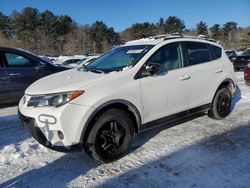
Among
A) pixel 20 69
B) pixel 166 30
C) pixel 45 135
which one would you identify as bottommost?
pixel 45 135

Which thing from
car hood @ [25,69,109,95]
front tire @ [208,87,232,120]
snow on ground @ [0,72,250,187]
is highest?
car hood @ [25,69,109,95]

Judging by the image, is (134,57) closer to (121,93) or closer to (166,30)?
(121,93)

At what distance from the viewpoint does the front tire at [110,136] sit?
3.86m

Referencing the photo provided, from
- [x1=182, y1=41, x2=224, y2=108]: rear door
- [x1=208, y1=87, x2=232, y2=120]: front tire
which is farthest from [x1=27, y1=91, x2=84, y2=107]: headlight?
[x1=208, y1=87, x2=232, y2=120]: front tire

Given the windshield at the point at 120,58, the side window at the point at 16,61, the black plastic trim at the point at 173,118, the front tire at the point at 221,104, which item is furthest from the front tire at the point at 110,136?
the side window at the point at 16,61

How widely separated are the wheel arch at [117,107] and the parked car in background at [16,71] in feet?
13.0

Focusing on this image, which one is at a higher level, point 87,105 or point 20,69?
point 20,69

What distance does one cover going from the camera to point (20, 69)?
725 centimetres

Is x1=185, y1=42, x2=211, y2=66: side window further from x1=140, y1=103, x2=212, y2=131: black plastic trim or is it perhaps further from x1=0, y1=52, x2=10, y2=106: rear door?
x1=0, y1=52, x2=10, y2=106: rear door

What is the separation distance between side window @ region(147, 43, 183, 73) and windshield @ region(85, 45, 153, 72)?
179 mm

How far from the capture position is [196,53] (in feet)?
17.8

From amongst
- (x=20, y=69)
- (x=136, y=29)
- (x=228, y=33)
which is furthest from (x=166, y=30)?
(x=20, y=69)

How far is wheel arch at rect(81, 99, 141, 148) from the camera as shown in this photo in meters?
3.79

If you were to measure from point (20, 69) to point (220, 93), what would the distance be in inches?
188
